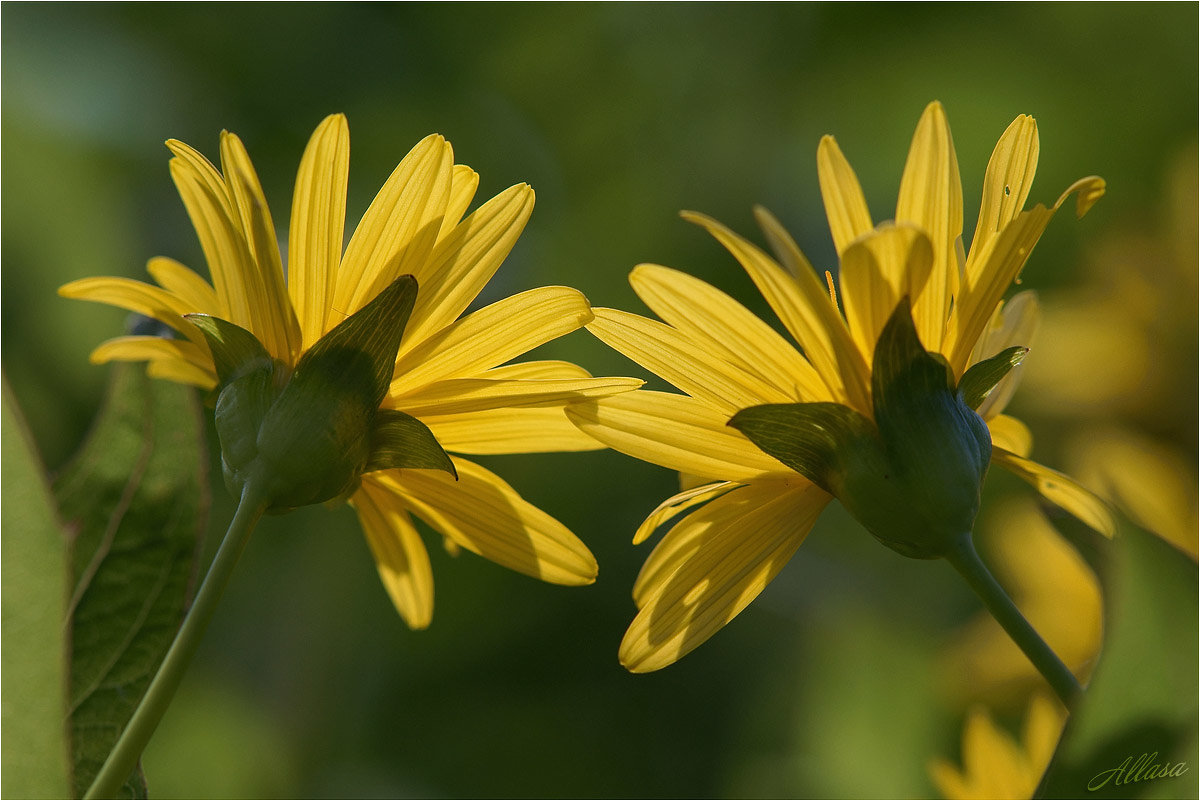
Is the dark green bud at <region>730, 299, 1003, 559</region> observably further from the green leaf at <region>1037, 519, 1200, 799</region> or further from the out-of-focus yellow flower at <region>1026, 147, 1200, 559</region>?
the out-of-focus yellow flower at <region>1026, 147, 1200, 559</region>

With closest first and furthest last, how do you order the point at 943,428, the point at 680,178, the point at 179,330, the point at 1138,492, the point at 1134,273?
1. the point at 943,428
2. the point at 179,330
3. the point at 1138,492
4. the point at 1134,273
5. the point at 680,178

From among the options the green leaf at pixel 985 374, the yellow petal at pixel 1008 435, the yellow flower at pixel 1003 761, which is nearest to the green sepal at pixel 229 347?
the green leaf at pixel 985 374

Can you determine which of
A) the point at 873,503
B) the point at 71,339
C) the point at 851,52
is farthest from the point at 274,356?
the point at 851,52

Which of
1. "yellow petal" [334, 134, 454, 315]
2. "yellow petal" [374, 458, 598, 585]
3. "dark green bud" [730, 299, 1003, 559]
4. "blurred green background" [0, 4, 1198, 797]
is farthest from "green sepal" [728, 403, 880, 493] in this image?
"blurred green background" [0, 4, 1198, 797]

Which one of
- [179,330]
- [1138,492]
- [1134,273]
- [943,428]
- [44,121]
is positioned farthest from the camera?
[44,121]

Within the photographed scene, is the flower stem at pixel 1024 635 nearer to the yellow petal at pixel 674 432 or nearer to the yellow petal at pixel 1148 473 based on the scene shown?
the yellow petal at pixel 674 432

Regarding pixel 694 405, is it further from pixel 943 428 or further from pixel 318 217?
pixel 318 217

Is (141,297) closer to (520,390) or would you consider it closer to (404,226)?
(404,226)
